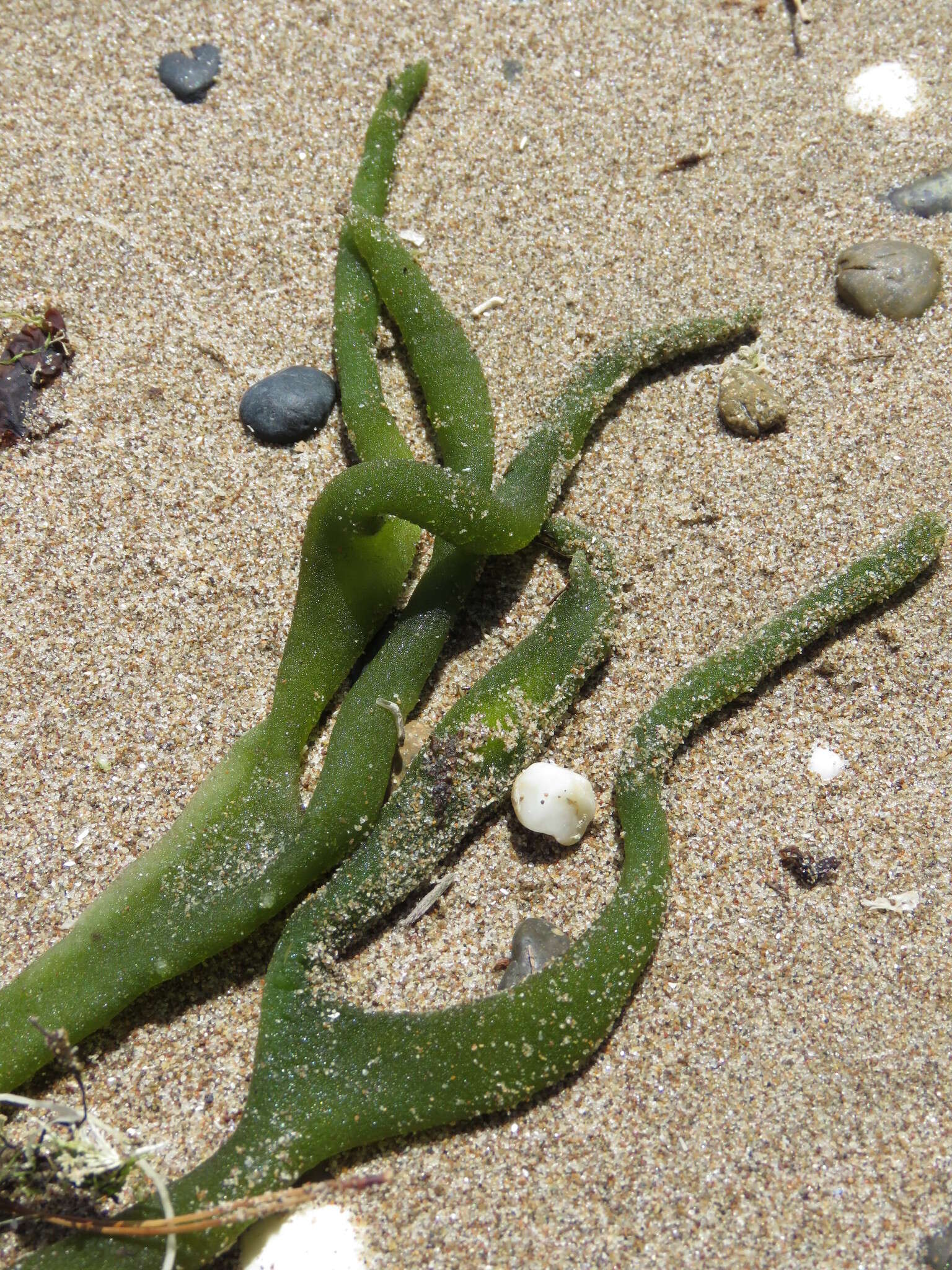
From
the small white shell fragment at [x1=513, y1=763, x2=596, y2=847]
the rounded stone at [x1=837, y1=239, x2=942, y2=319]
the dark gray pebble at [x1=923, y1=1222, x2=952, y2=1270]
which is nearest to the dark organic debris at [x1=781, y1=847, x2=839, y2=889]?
the small white shell fragment at [x1=513, y1=763, x2=596, y2=847]

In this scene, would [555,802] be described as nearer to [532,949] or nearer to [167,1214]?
[532,949]

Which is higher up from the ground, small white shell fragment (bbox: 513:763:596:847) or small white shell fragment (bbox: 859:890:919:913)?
small white shell fragment (bbox: 513:763:596:847)

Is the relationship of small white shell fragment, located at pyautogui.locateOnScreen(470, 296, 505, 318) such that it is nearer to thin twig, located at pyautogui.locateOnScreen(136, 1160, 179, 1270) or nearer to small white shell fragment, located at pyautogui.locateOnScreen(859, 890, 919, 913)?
small white shell fragment, located at pyautogui.locateOnScreen(859, 890, 919, 913)

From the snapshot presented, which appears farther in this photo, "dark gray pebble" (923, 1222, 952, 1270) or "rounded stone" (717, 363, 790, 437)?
"rounded stone" (717, 363, 790, 437)

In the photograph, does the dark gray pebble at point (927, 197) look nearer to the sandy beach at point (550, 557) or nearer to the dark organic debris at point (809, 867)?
the sandy beach at point (550, 557)

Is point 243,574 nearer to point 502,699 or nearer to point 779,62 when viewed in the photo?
point 502,699

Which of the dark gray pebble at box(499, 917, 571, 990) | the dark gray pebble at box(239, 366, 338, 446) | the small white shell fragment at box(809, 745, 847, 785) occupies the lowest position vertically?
the small white shell fragment at box(809, 745, 847, 785)

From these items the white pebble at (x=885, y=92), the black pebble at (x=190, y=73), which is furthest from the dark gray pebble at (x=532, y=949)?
the black pebble at (x=190, y=73)
